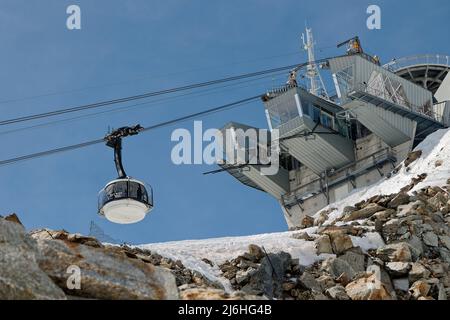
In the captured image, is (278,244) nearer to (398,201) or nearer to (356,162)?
(398,201)

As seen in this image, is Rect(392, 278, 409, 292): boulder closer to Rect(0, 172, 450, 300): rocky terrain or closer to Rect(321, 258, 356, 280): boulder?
Rect(0, 172, 450, 300): rocky terrain

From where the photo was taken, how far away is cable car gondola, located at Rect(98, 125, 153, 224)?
97.1 feet

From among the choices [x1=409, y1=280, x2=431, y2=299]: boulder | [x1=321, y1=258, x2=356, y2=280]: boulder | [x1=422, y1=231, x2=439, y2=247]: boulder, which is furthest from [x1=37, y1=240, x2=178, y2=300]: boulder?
[x1=422, y1=231, x2=439, y2=247]: boulder

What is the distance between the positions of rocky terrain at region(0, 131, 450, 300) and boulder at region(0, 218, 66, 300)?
2cm

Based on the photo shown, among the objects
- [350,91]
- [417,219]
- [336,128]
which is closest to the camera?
[417,219]

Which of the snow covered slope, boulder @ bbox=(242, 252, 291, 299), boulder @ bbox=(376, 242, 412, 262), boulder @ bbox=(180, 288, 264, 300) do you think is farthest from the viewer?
boulder @ bbox=(376, 242, 412, 262)

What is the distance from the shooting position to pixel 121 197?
29.6 meters

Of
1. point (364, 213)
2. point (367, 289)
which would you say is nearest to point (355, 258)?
point (364, 213)

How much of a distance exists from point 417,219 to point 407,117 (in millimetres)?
18439

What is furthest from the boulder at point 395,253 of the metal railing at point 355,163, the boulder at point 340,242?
the metal railing at point 355,163

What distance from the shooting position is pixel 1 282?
17906mm

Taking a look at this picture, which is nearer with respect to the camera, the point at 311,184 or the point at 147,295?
the point at 147,295
